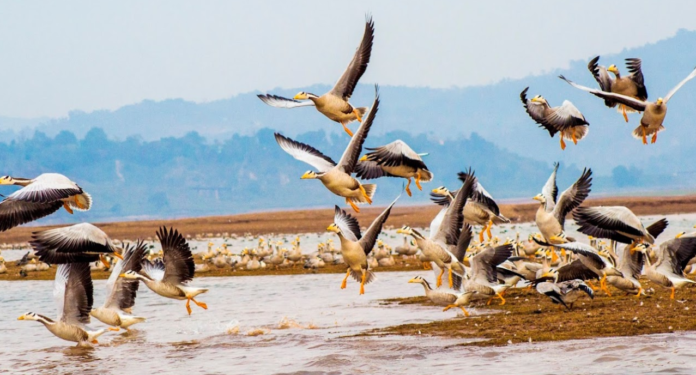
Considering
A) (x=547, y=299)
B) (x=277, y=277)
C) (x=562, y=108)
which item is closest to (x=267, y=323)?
(x=547, y=299)

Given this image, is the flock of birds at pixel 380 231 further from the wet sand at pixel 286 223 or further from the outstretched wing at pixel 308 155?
the wet sand at pixel 286 223

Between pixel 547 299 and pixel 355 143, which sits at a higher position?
pixel 355 143

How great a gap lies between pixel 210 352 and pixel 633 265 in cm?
727

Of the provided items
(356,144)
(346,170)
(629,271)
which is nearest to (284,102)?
(346,170)

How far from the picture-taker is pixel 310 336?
46.9 ft

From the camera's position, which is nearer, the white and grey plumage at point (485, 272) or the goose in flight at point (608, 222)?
the goose in flight at point (608, 222)

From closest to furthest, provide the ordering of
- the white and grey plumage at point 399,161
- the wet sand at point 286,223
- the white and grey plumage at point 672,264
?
the white and grey plumage at point 399,161
the white and grey plumage at point 672,264
the wet sand at point 286,223

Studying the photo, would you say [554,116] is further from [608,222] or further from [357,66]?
[357,66]

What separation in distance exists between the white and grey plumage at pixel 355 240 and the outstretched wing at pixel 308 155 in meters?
0.85

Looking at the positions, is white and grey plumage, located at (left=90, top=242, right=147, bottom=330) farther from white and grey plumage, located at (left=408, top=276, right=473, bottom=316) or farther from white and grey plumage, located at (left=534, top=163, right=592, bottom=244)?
white and grey plumage, located at (left=534, top=163, right=592, bottom=244)

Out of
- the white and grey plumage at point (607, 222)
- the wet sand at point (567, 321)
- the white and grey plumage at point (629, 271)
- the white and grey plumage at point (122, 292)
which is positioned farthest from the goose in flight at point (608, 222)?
the white and grey plumage at point (122, 292)

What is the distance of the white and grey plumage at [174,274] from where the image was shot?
507 inches

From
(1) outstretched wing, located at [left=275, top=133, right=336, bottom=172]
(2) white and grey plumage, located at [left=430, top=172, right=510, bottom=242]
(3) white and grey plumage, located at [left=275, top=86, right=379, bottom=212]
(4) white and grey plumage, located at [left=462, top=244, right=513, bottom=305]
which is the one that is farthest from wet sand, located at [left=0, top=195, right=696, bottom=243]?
(3) white and grey plumage, located at [left=275, top=86, right=379, bottom=212]

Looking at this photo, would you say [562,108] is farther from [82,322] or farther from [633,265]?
[82,322]
